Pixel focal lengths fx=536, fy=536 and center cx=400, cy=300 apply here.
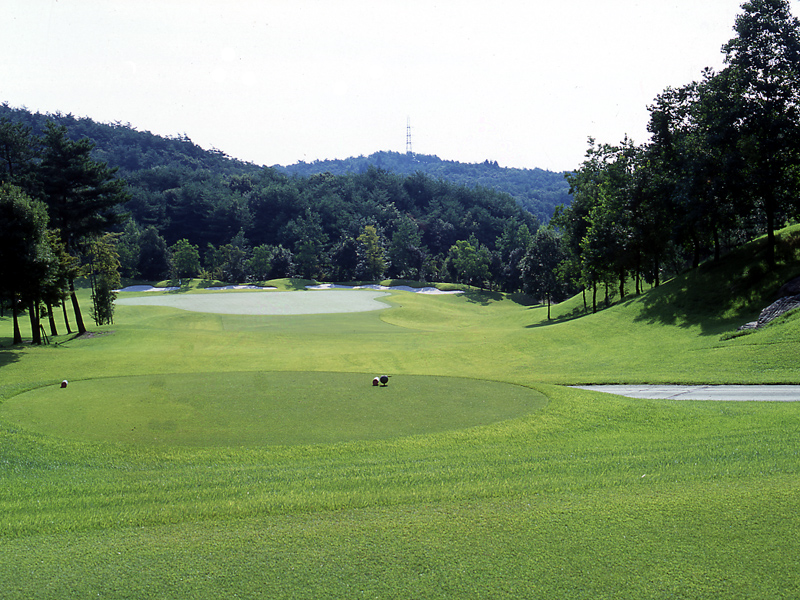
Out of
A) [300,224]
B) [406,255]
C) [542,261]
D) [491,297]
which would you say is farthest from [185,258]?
[542,261]

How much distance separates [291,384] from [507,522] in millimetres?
10019

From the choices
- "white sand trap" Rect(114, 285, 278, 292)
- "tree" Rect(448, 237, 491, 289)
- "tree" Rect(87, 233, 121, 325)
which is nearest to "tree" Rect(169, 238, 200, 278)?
"white sand trap" Rect(114, 285, 278, 292)

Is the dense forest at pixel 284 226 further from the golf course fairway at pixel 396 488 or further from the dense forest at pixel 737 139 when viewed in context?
the dense forest at pixel 737 139

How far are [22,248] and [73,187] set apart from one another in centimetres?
1161

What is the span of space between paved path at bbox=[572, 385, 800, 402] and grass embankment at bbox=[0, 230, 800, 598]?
1.40m

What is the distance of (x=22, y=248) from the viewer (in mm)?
26344

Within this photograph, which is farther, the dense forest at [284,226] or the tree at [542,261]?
the dense forest at [284,226]

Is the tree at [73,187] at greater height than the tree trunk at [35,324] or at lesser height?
greater

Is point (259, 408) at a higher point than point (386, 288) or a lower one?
higher

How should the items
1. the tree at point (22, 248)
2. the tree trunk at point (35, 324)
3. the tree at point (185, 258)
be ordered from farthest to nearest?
the tree at point (185, 258) < the tree trunk at point (35, 324) < the tree at point (22, 248)

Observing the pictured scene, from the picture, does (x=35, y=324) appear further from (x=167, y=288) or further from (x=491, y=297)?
(x=491, y=297)

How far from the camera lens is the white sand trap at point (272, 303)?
5612 centimetres

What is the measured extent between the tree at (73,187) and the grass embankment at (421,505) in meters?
24.3

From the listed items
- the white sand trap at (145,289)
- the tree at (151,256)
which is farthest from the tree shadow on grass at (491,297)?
the tree at (151,256)
